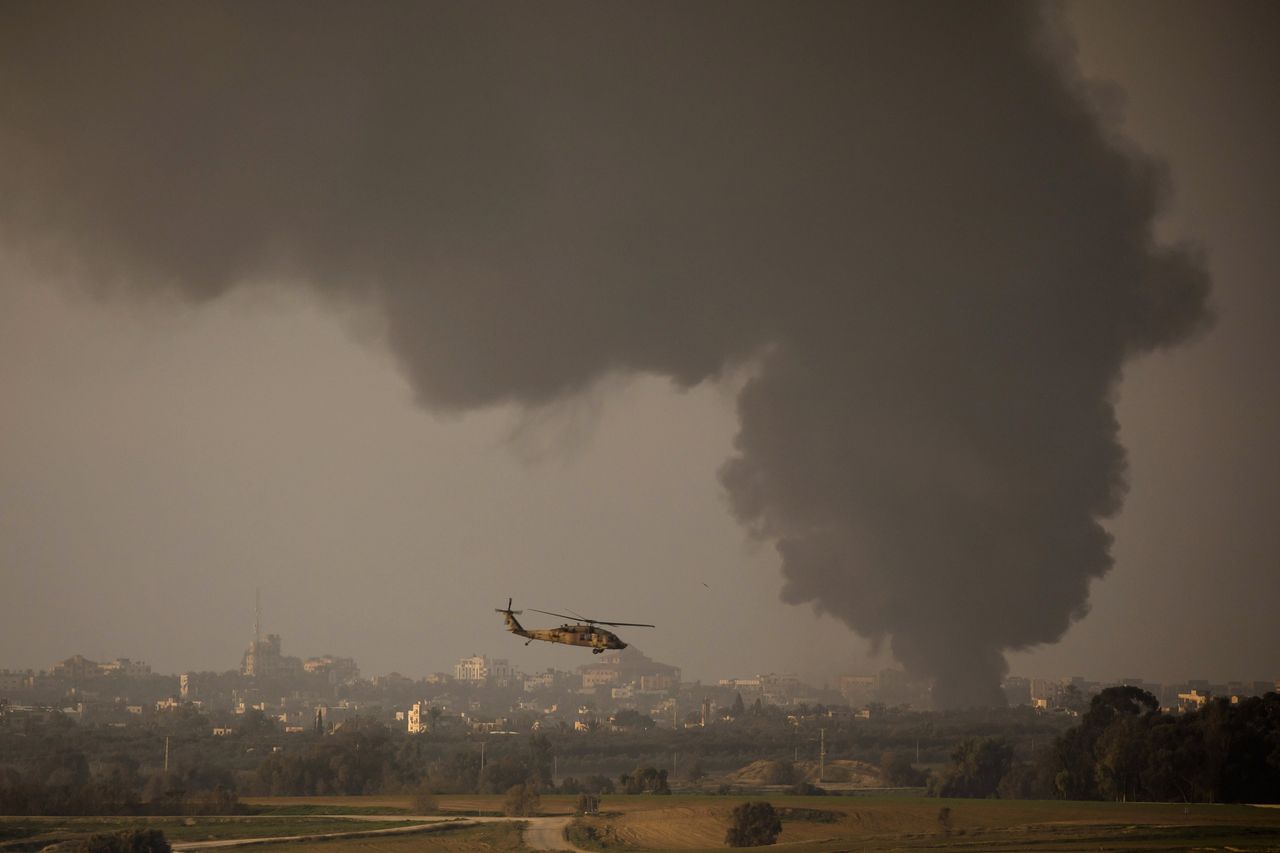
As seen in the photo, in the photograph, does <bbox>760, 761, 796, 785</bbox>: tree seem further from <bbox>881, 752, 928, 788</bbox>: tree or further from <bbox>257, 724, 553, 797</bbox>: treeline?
<bbox>257, 724, 553, 797</bbox>: treeline

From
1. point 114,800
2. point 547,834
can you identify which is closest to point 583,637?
point 547,834

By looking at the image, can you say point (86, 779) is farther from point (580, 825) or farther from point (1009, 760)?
point (1009, 760)

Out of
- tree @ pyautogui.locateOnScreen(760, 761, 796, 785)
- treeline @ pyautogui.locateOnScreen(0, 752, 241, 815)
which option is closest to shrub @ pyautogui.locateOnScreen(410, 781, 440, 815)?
treeline @ pyautogui.locateOnScreen(0, 752, 241, 815)

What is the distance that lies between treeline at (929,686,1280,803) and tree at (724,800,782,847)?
86.8ft

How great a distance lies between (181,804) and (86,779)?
36.0 m

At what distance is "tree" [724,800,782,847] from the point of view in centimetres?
6969

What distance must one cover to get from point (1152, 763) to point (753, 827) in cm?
2849

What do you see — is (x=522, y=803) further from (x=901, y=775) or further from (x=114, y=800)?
(x=901, y=775)

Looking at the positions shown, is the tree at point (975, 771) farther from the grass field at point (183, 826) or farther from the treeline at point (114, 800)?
the treeline at point (114, 800)

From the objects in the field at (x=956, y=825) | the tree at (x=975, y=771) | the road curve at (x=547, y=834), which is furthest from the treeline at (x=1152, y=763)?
the road curve at (x=547, y=834)

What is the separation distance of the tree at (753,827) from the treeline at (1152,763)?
26467 millimetres

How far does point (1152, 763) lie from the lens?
84.4 m

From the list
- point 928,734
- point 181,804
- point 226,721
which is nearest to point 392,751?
point 181,804

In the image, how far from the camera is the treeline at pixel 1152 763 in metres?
82.2
